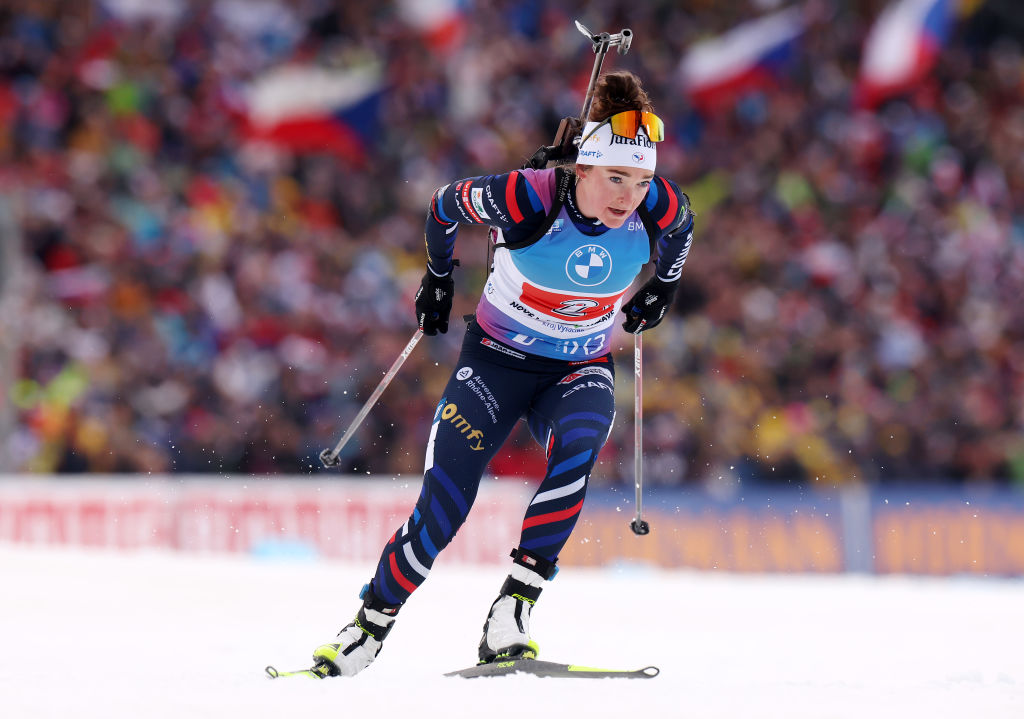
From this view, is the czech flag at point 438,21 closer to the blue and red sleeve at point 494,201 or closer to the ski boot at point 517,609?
the blue and red sleeve at point 494,201

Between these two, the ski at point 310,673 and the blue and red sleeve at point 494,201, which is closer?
the ski at point 310,673

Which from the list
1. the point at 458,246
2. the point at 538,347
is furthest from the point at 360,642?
the point at 458,246

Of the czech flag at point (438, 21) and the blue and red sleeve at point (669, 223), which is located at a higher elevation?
the czech flag at point (438, 21)

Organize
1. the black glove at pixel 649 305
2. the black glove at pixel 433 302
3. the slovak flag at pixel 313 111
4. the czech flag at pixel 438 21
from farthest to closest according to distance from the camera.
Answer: the czech flag at pixel 438 21 < the slovak flag at pixel 313 111 < the black glove at pixel 649 305 < the black glove at pixel 433 302

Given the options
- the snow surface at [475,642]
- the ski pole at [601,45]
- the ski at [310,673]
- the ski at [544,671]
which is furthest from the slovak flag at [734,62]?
the ski at [310,673]

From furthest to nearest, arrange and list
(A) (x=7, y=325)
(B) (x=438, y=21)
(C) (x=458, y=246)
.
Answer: (B) (x=438, y=21)
(C) (x=458, y=246)
(A) (x=7, y=325)

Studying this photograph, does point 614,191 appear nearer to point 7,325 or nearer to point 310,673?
point 310,673

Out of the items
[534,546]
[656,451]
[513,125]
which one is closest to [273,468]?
[656,451]

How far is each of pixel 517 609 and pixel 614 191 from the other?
1663 millimetres

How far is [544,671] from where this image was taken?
193 inches

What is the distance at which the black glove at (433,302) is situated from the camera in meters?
5.60

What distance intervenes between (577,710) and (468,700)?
39 centimetres

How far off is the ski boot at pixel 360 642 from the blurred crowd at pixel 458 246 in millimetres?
6596

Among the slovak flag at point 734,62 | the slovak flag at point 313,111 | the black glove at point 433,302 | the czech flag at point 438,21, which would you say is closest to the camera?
the black glove at point 433,302
